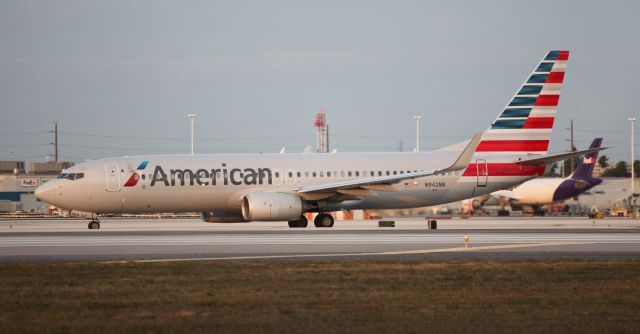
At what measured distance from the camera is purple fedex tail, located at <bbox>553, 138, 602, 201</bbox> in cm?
7762

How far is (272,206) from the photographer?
4188 centimetres

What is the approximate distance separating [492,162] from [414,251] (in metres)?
20.4

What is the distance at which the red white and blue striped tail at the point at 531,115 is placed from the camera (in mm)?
46812

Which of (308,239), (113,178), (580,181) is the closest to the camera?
(308,239)

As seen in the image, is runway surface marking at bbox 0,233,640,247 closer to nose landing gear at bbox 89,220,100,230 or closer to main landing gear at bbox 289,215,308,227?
nose landing gear at bbox 89,220,100,230

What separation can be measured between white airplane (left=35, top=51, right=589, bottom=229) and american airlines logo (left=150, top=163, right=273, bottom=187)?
5cm

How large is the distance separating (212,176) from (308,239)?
42.3ft

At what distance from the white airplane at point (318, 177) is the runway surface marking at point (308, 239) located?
7.68m

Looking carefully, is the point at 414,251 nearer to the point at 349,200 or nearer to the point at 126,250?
the point at 126,250

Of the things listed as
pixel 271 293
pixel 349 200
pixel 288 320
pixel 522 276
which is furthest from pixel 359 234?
pixel 288 320

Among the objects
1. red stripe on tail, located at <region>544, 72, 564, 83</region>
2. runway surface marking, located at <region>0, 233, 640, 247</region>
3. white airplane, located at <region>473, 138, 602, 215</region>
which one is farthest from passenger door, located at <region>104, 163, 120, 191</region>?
white airplane, located at <region>473, 138, 602, 215</region>

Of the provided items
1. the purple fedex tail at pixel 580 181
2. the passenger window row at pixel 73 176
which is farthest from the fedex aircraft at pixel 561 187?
the passenger window row at pixel 73 176

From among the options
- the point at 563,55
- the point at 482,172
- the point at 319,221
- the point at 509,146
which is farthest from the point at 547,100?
the point at 319,221

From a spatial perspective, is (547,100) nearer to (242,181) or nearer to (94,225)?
(242,181)
